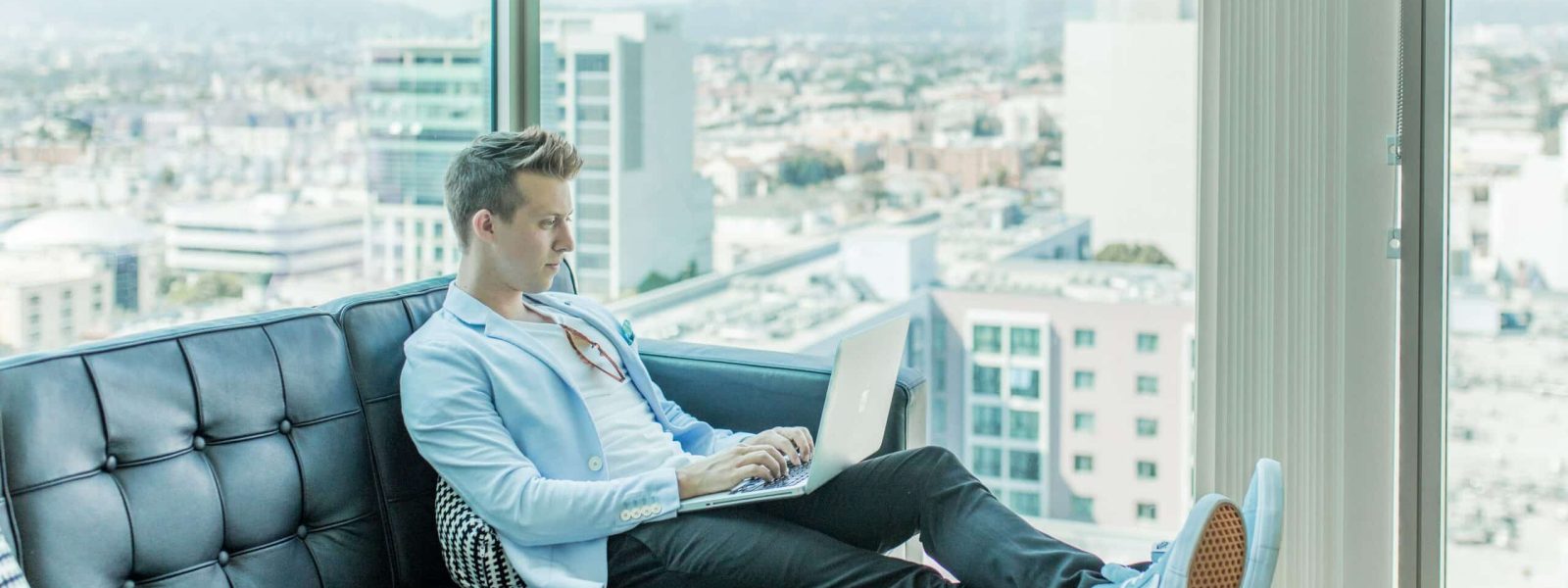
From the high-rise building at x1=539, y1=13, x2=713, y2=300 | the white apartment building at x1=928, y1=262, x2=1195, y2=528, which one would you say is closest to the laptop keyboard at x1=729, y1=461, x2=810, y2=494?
the white apartment building at x1=928, y1=262, x2=1195, y2=528

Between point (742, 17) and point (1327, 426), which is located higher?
point (742, 17)

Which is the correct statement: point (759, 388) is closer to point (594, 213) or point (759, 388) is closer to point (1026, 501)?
point (1026, 501)

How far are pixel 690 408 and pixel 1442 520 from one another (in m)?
1.41

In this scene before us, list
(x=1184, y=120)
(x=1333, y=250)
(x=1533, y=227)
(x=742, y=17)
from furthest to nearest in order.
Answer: (x=742, y=17) < (x=1184, y=120) < (x=1333, y=250) < (x=1533, y=227)

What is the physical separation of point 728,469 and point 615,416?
30cm

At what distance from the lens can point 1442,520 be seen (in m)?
2.48

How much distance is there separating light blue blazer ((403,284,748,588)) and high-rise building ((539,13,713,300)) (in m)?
1.84

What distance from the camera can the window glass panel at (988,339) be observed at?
3.74m

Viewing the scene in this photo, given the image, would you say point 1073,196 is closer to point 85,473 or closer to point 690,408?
point 690,408

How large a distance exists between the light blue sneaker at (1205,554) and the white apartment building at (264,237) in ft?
5.50

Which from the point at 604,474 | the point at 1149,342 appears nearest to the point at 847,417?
the point at 604,474

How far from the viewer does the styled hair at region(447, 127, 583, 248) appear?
2078mm

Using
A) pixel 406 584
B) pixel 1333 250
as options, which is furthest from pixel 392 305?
pixel 1333 250

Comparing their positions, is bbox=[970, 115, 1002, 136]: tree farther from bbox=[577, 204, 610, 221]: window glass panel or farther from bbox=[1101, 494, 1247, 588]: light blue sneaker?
bbox=[1101, 494, 1247, 588]: light blue sneaker
